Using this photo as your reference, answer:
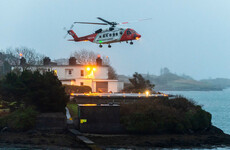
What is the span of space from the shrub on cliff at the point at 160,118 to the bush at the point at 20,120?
8.85m

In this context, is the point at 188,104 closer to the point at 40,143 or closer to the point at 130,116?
the point at 130,116

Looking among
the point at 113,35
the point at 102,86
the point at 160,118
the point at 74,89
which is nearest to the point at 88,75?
the point at 102,86

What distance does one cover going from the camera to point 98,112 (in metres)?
38.7

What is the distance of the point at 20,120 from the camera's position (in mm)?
37156

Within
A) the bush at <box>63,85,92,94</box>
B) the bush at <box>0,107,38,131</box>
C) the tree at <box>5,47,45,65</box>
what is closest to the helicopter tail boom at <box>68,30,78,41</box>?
the bush at <box>63,85,92,94</box>

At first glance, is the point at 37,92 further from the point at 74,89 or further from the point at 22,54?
the point at 22,54

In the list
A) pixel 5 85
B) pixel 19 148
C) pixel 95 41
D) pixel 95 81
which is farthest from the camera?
pixel 95 81

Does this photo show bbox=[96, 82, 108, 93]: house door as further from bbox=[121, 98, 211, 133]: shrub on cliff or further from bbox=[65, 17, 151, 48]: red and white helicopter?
bbox=[121, 98, 211, 133]: shrub on cliff

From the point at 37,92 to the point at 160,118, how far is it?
12648mm

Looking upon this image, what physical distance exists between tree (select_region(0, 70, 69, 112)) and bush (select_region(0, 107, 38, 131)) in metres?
2.13

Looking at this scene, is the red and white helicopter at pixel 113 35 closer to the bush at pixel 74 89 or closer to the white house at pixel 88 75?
the bush at pixel 74 89

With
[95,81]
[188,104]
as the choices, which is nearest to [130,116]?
[188,104]

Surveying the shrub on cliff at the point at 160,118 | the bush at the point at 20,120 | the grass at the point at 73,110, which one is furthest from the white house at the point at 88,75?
the bush at the point at 20,120

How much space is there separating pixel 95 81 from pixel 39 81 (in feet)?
111
